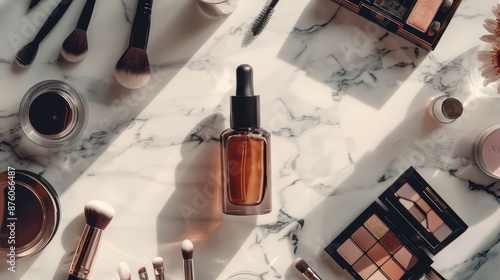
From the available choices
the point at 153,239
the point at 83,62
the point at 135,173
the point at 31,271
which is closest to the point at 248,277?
the point at 153,239

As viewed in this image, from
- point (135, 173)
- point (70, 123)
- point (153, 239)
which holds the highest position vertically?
point (70, 123)

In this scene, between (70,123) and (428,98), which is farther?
(428,98)

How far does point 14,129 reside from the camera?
104 cm

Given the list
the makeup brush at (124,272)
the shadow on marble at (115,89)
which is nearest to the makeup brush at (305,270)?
the makeup brush at (124,272)

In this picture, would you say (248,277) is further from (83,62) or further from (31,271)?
(83,62)

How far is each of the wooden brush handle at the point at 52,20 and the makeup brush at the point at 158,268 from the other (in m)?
0.47

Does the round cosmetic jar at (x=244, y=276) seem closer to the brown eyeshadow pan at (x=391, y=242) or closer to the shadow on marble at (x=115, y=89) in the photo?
the brown eyeshadow pan at (x=391, y=242)

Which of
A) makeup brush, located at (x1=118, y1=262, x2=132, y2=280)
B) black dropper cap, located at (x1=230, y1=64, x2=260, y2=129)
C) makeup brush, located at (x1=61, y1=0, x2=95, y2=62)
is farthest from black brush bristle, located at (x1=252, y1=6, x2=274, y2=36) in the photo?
makeup brush, located at (x1=118, y1=262, x2=132, y2=280)

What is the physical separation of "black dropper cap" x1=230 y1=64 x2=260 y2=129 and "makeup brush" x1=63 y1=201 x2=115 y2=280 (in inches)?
12.2

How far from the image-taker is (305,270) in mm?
1076

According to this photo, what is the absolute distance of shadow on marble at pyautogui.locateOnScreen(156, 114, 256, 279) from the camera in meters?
1.08

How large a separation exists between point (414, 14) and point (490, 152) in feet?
1.08

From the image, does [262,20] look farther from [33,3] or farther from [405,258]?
[405,258]

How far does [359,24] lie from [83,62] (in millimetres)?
553
